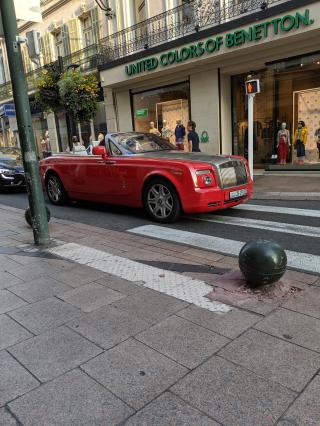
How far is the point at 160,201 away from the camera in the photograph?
7.11 m

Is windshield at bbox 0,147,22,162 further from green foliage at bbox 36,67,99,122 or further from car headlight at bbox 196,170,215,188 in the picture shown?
car headlight at bbox 196,170,215,188

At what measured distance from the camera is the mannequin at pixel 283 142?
45.8ft

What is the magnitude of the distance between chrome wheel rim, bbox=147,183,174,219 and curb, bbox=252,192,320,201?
3.34 metres

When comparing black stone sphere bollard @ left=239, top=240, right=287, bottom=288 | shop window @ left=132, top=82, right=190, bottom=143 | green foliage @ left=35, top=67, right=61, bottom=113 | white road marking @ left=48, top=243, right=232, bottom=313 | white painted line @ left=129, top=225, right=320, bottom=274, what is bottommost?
white painted line @ left=129, top=225, right=320, bottom=274

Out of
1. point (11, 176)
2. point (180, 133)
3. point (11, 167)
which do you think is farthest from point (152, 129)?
point (11, 176)

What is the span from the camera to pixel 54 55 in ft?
74.2

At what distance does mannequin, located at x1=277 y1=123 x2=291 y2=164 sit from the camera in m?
13.9

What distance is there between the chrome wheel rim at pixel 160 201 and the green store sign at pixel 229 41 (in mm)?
7021

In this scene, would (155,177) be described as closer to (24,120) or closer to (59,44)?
(24,120)

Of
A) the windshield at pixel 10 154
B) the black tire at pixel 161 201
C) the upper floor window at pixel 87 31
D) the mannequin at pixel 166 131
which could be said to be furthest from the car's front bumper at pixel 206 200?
the upper floor window at pixel 87 31

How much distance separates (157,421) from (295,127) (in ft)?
43.7

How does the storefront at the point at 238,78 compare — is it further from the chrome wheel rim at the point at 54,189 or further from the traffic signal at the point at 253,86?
the chrome wheel rim at the point at 54,189

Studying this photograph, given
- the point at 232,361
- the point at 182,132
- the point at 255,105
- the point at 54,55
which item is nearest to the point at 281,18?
the point at 255,105

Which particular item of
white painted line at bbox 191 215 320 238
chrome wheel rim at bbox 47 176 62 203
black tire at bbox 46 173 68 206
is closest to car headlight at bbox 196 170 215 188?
white painted line at bbox 191 215 320 238
